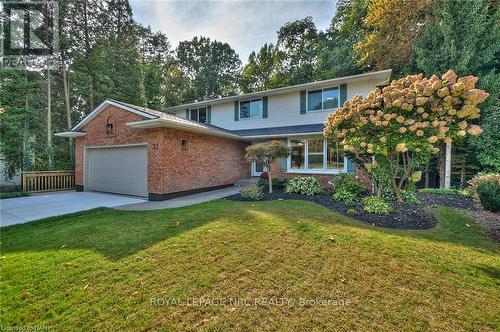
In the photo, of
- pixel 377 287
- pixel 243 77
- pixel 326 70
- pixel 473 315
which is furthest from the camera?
pixel 243 77

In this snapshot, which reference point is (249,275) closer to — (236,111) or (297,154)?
(297,154)

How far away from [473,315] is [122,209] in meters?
8.05

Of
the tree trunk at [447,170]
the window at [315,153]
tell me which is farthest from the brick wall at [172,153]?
the tree trunk at [447,170]

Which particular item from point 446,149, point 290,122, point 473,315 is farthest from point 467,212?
point 290,122

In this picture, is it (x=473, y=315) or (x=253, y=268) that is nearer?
(x=473, y=315)

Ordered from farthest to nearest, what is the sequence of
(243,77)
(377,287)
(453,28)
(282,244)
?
(243,77)
(453,28)
(282,244)
(377,287)

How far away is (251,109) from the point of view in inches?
545

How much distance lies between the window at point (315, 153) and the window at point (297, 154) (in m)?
0.32

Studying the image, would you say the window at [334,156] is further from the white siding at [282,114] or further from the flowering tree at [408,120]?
the flowering tree at [408,120]

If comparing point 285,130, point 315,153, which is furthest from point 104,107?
point 315,153

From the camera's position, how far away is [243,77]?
1085 inches

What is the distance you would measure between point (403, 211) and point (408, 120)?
241cm

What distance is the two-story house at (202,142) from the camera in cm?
894

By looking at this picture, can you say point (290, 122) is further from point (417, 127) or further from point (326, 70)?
point (326, 70)
